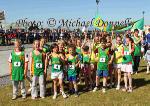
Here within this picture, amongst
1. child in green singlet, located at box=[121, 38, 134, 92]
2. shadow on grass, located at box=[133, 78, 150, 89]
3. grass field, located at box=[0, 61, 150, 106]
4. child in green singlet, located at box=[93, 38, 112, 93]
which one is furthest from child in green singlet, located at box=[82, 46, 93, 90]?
shadow on grass, located at box=[133, 78, 150, 89]

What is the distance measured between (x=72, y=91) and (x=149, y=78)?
4.14 metres

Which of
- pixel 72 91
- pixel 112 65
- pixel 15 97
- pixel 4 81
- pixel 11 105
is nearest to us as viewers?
pixel 11 105

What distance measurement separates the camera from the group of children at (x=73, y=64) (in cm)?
1079

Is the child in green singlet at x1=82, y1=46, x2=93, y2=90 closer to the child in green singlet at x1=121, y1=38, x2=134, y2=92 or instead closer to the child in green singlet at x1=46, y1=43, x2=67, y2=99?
the child in green singlet at x1=121, y1=38, x2=134, y2=92

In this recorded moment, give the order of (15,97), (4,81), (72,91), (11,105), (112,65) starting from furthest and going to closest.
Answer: (4,81), (112,65), (72,91), (15,97), (11,105)

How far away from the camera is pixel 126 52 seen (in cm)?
1193

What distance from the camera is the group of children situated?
1079cm

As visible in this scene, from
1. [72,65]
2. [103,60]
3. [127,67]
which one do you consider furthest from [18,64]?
[127,67]

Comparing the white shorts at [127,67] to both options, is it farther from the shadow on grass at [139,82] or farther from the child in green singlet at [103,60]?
the shadow on grass at [139,82]

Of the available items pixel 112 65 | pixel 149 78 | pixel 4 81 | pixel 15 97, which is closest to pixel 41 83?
pixel 15 97

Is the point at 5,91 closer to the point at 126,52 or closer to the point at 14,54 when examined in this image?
the point at 14,54

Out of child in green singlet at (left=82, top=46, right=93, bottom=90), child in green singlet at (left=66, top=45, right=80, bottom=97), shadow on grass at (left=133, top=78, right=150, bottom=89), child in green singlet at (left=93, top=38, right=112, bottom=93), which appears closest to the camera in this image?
child in green singlet at (left=66, top=45, right=80, bottom=97)

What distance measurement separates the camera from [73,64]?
36.5 feet

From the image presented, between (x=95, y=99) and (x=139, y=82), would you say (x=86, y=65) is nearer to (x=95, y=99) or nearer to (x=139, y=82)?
(x=95, y=99)
